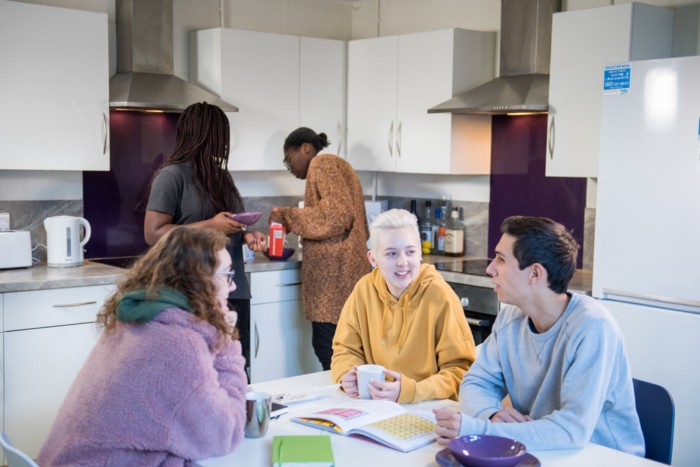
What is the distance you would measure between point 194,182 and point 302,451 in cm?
185

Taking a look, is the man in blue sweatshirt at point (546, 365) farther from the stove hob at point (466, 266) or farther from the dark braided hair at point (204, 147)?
the stove hob at point (466, 266)

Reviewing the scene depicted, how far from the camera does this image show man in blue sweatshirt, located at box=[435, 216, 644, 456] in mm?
2008

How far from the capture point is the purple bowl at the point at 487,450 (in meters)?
1.77

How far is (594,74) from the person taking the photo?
12.4ft

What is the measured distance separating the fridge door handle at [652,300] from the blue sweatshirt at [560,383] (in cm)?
117

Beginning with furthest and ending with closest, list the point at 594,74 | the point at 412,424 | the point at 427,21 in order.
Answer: the point at 427,21 → the point at 594,74 → the point at 412,424

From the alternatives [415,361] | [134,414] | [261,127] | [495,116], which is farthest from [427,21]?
[134,414]

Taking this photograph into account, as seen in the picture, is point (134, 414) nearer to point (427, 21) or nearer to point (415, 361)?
point (415, 361)

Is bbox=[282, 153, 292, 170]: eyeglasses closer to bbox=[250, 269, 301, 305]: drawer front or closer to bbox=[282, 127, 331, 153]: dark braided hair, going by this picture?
bbox=[282, 127, 331, 153]: dark braided hair

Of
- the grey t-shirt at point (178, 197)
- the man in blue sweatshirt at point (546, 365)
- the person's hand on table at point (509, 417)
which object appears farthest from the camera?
the grey t-shirt at point (178, 197)

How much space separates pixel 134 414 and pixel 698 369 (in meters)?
2.23

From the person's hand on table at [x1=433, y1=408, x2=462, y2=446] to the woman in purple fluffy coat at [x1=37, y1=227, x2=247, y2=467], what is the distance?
457 mm

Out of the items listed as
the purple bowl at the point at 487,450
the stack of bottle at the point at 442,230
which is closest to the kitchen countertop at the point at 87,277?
the stack of bottle at the point at 442,230

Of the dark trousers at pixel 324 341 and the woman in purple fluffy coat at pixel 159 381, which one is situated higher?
the woman in purple fluffy coat at pixel 159 381
